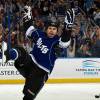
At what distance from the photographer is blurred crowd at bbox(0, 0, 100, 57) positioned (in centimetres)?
946

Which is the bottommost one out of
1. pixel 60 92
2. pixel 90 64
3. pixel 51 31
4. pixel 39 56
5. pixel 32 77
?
pixel 60 92

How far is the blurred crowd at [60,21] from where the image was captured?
946 centimetres

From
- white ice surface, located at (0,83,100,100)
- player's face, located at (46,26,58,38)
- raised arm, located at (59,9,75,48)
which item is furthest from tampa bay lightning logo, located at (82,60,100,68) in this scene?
raised arm, located at (59,9,75,48)

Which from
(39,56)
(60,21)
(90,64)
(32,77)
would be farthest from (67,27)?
(60,21)

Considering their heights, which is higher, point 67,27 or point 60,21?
point 67,27

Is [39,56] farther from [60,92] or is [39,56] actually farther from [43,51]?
[60,92]

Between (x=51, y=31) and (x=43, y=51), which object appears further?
(x=51, y=31)

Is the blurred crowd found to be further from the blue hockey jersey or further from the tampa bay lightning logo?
the blue hockey jersey

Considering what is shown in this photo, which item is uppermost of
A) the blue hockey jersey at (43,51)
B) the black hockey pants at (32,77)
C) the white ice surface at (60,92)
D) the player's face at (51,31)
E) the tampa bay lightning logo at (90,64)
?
the player's face at (51,31)

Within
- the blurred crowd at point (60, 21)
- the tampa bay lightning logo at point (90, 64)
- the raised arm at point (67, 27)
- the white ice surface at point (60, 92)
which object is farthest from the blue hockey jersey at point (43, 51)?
the tampa bay lightning logo at point (90, 64)

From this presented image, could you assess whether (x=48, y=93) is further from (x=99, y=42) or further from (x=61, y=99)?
(x=99, y=42)

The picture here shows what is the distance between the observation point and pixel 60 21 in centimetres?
977

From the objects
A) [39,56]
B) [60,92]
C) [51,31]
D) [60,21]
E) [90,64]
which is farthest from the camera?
[60,21]

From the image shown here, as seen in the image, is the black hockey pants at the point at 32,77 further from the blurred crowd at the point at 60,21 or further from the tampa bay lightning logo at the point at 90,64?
the tampa bay lightning logo at the point at 90,64
